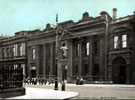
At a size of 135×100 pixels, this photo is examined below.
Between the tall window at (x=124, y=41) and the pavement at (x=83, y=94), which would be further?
the tall window at (x=124, y=41)

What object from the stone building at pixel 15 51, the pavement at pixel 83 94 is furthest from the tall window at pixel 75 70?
the pavement at pixel 83 94

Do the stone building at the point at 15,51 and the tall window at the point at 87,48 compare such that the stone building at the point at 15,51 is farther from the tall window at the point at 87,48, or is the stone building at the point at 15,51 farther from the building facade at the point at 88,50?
the tall window at the point at 87,48

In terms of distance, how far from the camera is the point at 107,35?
36.5 metres

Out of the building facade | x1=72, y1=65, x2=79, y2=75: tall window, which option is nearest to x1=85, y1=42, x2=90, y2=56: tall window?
the building facade

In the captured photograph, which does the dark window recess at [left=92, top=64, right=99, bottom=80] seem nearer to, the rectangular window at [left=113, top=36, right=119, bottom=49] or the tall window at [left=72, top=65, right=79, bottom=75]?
the tall window at [left=72, top=65, right=79, bottom=75]

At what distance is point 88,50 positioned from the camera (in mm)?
39656

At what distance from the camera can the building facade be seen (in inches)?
1339

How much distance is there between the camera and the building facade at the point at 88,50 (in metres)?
34.0

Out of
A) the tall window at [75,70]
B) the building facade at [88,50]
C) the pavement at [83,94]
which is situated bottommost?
the pavement at [83,94]

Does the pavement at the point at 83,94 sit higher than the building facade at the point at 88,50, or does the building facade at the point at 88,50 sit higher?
the building facade at the point at 88,50

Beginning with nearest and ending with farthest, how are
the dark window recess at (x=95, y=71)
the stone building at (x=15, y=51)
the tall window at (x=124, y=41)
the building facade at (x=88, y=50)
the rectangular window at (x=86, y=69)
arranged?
the building facade at (x=88, y=50)
the tall window at (x=124, y=41)
the dark window recess at (x=95, y=71)
the rectangular window at (x=86, y=69)
the stone building at (x=15, y=51)

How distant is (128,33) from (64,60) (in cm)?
1514

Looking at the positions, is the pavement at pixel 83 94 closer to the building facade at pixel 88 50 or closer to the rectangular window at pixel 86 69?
the building facade at pixel 88 50

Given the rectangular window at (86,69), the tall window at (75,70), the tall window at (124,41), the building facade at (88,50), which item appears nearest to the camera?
the building facade at (88,50)
